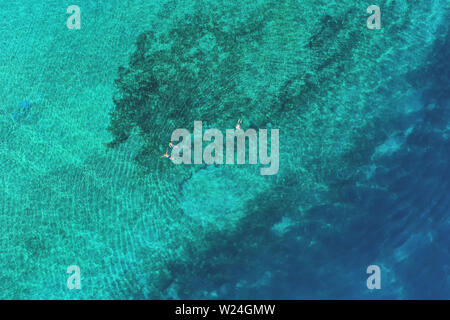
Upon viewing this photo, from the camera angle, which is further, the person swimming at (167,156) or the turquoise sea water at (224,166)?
the person swimming at (167,156)

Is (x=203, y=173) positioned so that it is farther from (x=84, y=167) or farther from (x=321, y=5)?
(x=321, y=5)

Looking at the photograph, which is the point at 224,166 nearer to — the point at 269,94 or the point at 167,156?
the point at 167,156

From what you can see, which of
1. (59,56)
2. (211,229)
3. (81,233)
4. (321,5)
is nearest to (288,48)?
(321,5)

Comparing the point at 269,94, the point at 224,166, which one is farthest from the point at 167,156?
the point at 269,94

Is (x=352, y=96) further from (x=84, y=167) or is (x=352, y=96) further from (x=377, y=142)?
(x=84, y=167)

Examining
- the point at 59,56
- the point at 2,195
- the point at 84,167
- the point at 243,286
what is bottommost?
the point at 243,286

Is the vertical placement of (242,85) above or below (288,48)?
below

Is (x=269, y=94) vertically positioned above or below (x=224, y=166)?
above

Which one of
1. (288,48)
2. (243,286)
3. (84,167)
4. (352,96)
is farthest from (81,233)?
(352,96)
